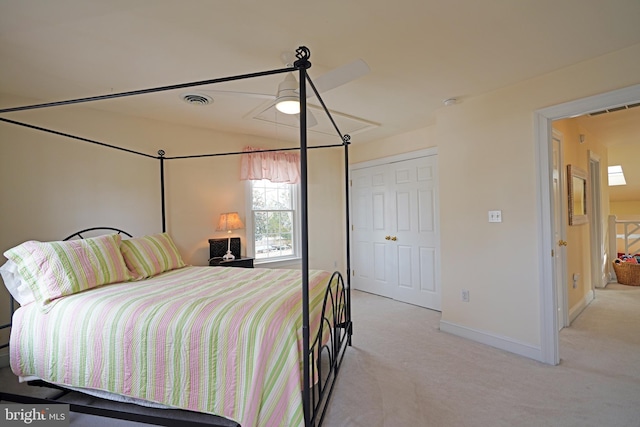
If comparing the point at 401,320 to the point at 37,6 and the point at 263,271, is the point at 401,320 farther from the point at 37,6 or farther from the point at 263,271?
the point at 37,6

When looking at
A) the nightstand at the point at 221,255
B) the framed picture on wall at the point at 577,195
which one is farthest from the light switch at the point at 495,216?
the nightstand at the point at 221,255

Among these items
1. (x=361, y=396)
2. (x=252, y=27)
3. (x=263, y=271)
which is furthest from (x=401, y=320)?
(x=252, y=27)

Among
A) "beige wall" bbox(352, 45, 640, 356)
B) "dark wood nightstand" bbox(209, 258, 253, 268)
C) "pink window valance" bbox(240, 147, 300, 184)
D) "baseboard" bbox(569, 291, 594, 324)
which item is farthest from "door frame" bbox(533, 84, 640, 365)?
"dark wood nightstand" bbox(209, 258, 253, 268)

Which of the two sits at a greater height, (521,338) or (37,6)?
(37,6)

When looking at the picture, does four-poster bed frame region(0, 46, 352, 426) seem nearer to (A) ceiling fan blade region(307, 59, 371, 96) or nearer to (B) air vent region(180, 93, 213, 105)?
(A) ceiling fan blade region(307, 59, 371, 96)

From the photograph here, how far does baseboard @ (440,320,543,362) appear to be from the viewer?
8.27ft

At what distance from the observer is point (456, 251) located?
307 cm

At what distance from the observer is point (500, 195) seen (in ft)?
8.95

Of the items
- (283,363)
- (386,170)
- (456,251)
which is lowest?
(283,363)

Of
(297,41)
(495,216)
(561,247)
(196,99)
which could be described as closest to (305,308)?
(297,41)

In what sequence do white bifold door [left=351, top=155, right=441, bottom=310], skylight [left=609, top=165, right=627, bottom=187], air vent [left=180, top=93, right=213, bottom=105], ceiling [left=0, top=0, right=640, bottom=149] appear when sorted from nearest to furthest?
ceiling [left=0, top=0, right=640, bottom=149], air vent [left=180, top=93, right=213, bottom=105], white bifold door [left=351, top=155, right=441, bottom=310], skylight [left=609, top=165, right=627, bottom=187]

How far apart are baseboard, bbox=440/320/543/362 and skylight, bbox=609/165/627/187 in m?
5.94

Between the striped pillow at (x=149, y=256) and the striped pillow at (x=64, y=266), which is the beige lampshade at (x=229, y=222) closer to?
the striped pillow at (x=149, y=256)

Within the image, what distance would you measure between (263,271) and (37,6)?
7.22 feet
